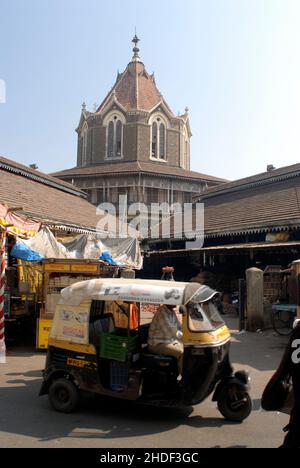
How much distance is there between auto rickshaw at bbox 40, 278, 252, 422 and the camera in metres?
5.52

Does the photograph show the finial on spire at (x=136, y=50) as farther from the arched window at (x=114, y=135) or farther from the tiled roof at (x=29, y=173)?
the tiled roof at (x=29, y=173)

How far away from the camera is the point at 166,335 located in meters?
6.01

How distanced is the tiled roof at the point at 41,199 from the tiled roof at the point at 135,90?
1738 centimetres

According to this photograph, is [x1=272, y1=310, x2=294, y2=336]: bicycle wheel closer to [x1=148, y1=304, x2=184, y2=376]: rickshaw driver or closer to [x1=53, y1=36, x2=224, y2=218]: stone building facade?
[x1=148, y1=304, x2=184, y2=376]: rickshaw driver

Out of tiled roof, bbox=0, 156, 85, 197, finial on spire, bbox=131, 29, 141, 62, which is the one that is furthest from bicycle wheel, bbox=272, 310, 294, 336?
finial on spire, bbox=131, 29, 141, 62

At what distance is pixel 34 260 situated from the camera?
11.0 metres

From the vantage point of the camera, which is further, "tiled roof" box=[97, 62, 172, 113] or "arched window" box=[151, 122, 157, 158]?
"tiled roof" box=[97, 62, 172, 113]

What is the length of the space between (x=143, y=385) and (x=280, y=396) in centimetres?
234

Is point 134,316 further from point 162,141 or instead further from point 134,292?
point 162,141

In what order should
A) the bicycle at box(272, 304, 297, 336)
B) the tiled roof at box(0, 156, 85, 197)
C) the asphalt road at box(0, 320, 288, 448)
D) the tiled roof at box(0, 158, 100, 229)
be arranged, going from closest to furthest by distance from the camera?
1. the asphalt road at box(0, 320, 288, 448)
2. the bicycle at box(272, 304, 297, 336)
3. the tiled roof at box(0, 158, 100, 229)
4. the tiled roof at box(0, 156, 85, 197)
